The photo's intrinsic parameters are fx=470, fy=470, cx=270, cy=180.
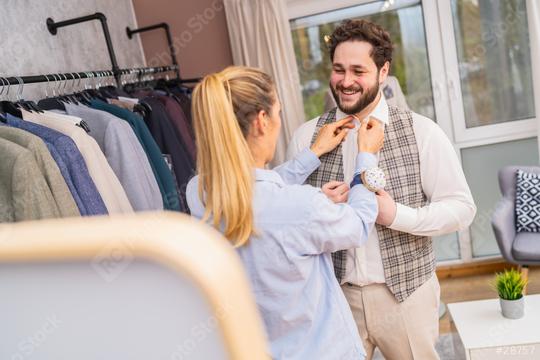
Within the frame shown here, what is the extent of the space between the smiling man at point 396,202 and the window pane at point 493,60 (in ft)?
7.22

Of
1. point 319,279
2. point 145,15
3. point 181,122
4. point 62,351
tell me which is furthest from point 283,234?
point 145,15

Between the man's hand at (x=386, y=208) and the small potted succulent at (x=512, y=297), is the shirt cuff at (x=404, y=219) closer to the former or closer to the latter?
the man's hand at (x=386, y=208)

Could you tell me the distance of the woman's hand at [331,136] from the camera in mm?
1513

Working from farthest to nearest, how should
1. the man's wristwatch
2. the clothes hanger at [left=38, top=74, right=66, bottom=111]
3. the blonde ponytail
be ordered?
the clothes hanger at [left=38, top=74, right=66, bottom=111], the man's wristwatch, the blonde ponytail

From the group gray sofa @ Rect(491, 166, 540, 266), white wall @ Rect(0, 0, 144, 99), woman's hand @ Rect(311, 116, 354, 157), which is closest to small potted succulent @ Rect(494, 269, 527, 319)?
gray sofa @ Rect(491, 166, 540, 266)

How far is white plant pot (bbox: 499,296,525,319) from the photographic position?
215cm

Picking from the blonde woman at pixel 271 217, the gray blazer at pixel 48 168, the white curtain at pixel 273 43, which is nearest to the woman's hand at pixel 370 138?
the blonde woman at pixel 271 217

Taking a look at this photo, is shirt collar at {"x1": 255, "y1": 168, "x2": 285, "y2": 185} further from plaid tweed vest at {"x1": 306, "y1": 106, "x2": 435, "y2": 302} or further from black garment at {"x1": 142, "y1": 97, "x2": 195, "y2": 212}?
black garment at {"x1": 142, "y1": 97, "x2": 195, "y2": 212}

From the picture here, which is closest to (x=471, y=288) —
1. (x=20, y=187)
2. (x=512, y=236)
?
(x=512, y=236)

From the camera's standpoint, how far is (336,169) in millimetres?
1545

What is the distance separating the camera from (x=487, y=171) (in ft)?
11.7

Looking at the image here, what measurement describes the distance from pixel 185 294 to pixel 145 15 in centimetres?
370

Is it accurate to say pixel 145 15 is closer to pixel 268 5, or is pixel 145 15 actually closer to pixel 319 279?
pixel 268 5

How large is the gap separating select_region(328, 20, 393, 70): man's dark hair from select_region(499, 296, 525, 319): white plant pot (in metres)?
1.35
